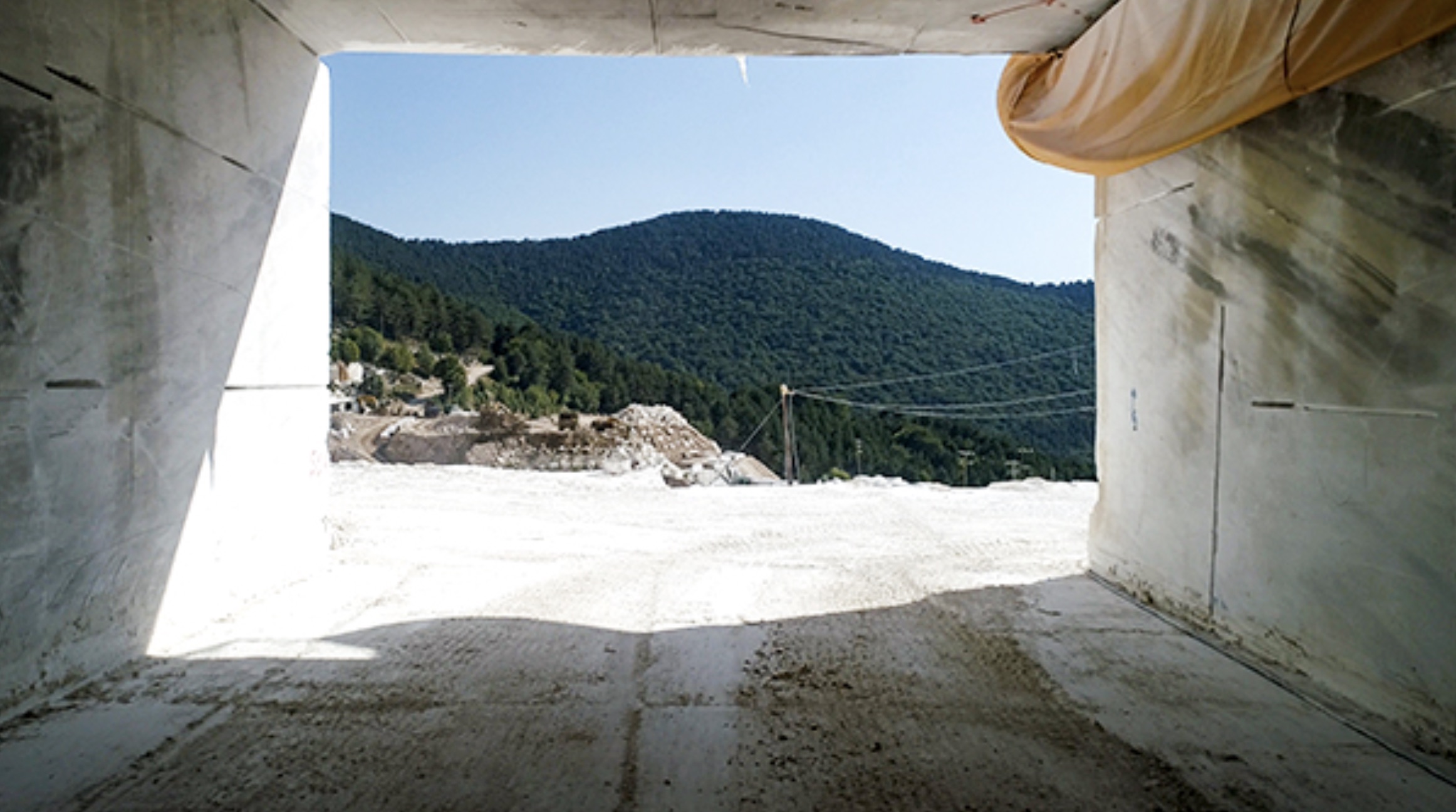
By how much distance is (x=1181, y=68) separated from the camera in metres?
2.70

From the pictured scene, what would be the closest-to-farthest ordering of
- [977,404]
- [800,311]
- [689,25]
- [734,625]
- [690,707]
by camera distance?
[690,707]
[734,625]
[689,25]
[977,404]
[800,311]

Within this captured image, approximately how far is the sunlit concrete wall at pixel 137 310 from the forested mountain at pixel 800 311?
41.8 metres

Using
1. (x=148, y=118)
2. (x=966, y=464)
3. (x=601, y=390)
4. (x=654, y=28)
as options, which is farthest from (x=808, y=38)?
(x=966, y=464)

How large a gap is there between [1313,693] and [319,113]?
4876mm

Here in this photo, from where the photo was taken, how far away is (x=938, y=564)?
4477 mm

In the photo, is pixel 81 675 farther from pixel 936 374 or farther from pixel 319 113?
pixel 936 374

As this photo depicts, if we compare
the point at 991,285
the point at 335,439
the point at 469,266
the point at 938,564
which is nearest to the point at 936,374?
the point at 991,285

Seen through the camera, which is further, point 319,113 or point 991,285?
point 991,285

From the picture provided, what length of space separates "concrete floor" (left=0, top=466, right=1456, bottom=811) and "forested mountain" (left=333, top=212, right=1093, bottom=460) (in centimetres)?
4112

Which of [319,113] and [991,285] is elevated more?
[991,285]

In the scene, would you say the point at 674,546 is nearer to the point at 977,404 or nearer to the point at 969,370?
the point at 977,404

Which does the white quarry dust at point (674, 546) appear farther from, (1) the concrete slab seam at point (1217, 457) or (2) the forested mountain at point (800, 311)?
(2) the forested mountain at point (800, 311)

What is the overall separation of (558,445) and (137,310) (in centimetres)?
1314

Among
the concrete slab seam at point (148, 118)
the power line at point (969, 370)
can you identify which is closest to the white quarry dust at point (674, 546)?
the concrete slab seam at point (148, 118)
